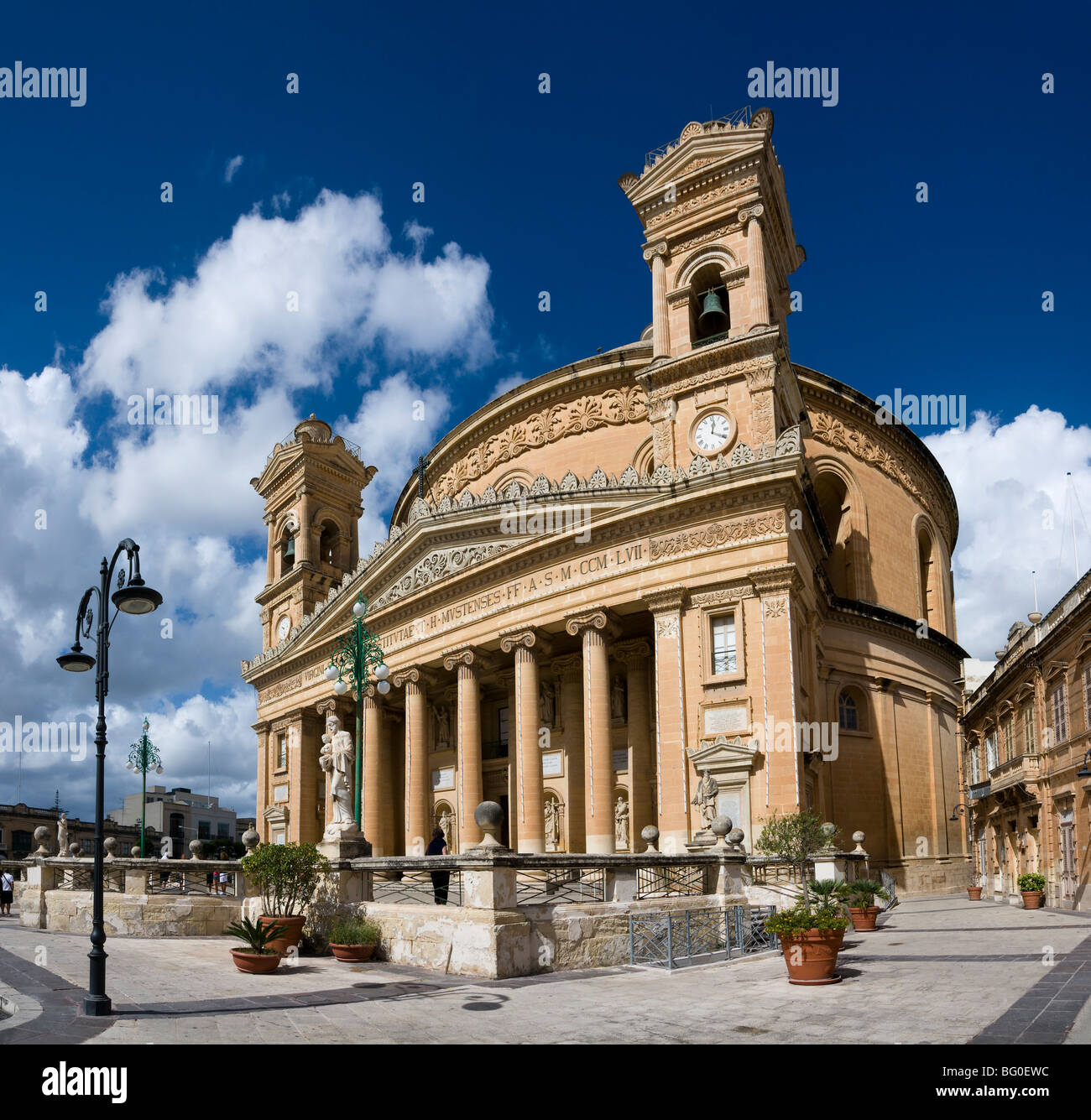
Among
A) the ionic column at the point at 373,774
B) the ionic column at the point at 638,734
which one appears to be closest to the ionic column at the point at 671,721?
the ionic column at the point at 638,734

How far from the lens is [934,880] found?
40.3 meters

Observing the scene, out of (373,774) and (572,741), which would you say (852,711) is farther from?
(373,774)

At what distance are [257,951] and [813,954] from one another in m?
8.36

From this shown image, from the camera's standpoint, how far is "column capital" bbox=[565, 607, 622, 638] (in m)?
30.9

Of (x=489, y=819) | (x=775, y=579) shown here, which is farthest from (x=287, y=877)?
(x=775, y=579)

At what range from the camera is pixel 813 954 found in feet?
43.5

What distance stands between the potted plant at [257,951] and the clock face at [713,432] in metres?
20.2

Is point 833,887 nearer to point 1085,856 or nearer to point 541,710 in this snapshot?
point 1085,856

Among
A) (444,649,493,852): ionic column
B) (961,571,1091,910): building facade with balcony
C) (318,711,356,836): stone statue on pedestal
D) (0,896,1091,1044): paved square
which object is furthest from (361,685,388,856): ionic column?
(961,571,1091,910): building facade with balcony

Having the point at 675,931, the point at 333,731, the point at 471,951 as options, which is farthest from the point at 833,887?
the point at 333,731

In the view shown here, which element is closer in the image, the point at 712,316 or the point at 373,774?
the point at 712,316

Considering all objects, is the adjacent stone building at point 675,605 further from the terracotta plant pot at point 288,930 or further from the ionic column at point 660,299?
the terracotta plant pot at point 288,930

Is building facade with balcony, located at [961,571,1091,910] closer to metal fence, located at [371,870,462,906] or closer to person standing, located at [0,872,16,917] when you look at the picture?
metal fence, located at [371,870,462,906]
